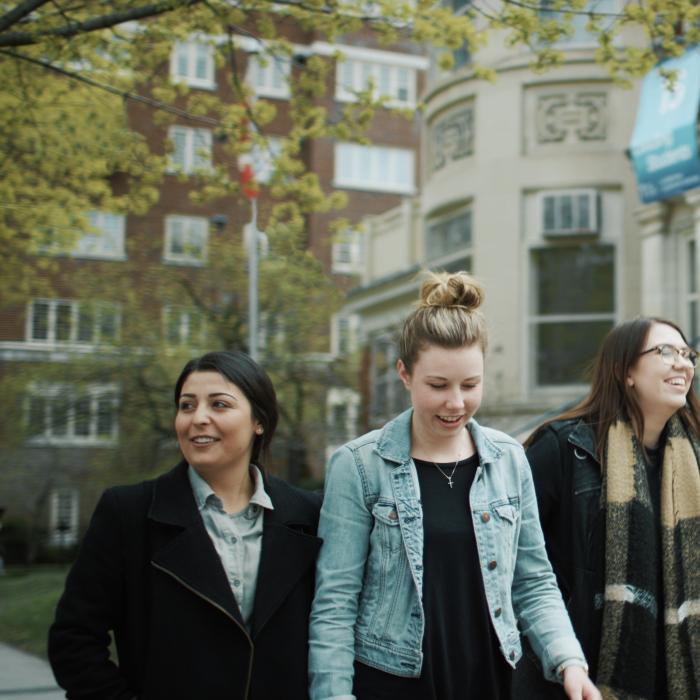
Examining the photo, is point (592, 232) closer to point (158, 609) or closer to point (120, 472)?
point (120, 472)

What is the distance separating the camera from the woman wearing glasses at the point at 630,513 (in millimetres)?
4129

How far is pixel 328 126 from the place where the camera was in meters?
9.81

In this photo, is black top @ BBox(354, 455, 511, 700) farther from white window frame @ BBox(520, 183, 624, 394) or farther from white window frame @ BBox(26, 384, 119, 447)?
white window frame @ BBox(26, 384, 119, 447)

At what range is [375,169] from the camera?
1609 inches

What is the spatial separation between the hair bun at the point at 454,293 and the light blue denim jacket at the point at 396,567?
0.37 m

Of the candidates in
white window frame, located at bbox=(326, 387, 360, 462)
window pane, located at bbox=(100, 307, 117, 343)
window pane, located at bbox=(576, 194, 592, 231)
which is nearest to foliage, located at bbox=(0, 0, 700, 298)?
window pane, located at bbox=(576, 194, 592, 231)

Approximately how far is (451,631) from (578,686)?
16.1 inches

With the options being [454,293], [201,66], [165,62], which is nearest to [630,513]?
[454,293]

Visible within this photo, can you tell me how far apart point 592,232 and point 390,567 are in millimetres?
13788

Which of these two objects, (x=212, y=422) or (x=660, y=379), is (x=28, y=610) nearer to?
(x=660, y=379)

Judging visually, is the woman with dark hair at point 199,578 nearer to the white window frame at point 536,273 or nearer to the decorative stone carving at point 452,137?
the white window frame at point 536,273

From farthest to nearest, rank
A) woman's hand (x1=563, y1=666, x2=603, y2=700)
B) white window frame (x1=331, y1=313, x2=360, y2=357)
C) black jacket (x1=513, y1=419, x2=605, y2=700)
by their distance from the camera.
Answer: white window frame (x1=331, y1=313, x2=360, y2=357) < black jacket (x1=513, y1=419, x2=605, y2=700) < woman's hand (x1=563, y1=666, x2=603, y2=700)

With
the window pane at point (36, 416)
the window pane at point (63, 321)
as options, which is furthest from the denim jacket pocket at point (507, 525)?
the window pane at point (63, 321)

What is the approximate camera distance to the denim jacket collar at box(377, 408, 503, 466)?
360 centimetres
